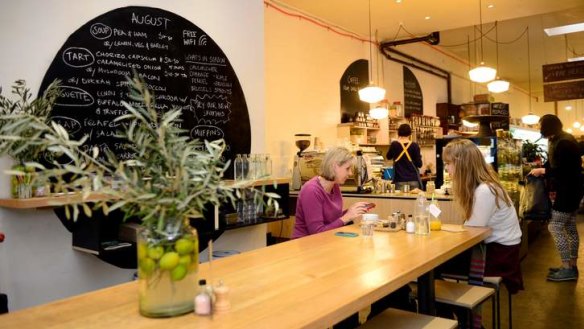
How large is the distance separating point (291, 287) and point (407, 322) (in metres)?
0.71

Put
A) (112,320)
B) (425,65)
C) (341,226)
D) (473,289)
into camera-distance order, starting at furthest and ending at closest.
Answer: (425,65)
(341,226)
(473,289)
(112,320)

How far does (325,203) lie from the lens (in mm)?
3322

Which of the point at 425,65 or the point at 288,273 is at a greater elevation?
the point at 425,65

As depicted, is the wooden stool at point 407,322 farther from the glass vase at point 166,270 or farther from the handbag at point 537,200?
the handbag at point 537,200

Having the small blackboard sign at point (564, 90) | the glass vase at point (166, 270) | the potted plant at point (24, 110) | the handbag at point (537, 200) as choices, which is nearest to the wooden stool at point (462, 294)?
the glass vase at point (166, 270)

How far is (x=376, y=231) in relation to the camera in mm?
2975

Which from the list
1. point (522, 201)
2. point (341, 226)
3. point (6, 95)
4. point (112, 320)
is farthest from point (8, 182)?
point (522, 201)

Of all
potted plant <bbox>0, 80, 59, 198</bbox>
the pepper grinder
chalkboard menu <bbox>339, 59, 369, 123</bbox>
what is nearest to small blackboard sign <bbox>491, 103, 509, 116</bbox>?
chalkboard menu <bbox>339, 59, 369, 123</bbox>

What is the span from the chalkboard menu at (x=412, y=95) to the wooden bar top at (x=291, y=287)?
7.14 m

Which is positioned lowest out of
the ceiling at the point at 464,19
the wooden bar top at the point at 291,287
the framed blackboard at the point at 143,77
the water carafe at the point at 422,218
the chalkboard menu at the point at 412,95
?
the wooden bar top at the point at 291,287

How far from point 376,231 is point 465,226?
579 mm

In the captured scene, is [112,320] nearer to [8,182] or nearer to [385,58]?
[8,182]

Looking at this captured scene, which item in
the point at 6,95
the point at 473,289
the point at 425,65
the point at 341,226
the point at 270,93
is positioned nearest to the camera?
the point at 473,289

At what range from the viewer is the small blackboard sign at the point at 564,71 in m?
8.93
